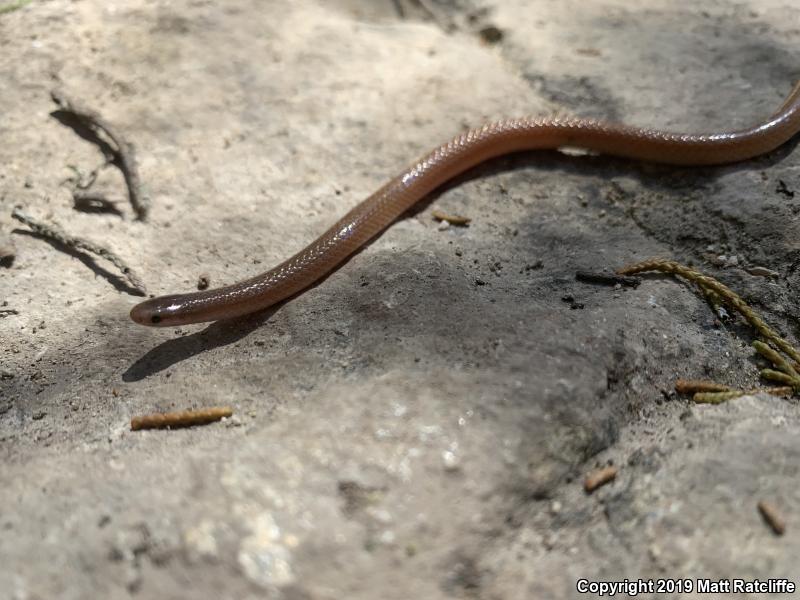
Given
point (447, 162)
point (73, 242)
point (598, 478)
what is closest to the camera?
point (598, 478)

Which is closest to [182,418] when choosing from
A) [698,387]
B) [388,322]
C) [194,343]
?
[194,343]

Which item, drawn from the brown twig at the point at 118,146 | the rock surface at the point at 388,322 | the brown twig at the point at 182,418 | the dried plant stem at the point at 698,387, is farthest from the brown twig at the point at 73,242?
the dried plant stem at the point at 698,387

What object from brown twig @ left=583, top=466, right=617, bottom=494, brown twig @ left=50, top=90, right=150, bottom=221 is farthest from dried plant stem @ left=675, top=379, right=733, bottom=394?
brown twig @ left=50, top=90, right=150, bottom=221

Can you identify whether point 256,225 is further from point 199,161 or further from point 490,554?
point 490,554

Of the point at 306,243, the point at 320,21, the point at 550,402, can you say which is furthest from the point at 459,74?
the point at 550,402

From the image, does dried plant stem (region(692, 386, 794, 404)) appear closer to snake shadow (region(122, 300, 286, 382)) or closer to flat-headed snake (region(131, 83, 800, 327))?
flat-headed snake (region(131, 83, 800, 327))

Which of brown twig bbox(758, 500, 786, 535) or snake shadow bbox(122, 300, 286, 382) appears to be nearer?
brown twig bbox(758, 500, 786, 535)

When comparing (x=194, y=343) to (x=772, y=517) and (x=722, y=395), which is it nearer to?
(x=722, y=395)
